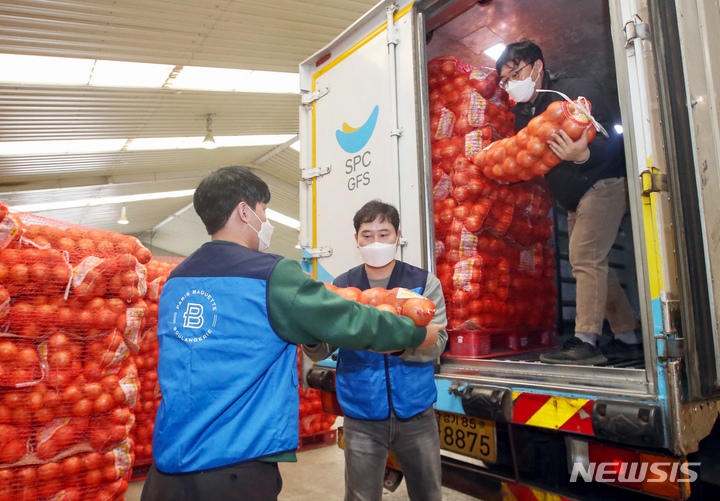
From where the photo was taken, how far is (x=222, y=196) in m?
1.88

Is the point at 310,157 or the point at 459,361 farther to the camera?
the point at 310,157

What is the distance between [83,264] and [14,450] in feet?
4.64

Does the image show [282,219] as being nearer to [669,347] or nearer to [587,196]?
[587,196]

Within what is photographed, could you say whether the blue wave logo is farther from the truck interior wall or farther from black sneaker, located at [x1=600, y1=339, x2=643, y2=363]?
black sneaker, located at [x1=600, y1=339, x2=643, y2=363]

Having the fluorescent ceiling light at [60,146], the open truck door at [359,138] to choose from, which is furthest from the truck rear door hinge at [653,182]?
the fluorescent ceiling light at [60,146]

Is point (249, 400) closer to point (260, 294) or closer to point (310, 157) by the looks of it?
point (260, 294)

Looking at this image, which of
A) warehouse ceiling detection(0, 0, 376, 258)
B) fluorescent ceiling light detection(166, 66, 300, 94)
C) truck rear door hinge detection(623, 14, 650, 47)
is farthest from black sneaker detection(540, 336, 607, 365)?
fluorescent ceiling light detection(166, 66, 300, 94)

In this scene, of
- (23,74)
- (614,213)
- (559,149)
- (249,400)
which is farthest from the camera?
(23,74)

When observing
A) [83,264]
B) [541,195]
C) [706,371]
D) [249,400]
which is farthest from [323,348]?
[83,264]

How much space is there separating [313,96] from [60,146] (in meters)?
8.19

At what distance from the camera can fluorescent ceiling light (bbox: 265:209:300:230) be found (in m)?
18.5

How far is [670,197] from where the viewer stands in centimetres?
187

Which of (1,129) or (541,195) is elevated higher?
(1,129)

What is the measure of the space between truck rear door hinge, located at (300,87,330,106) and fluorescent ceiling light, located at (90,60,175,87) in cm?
431
